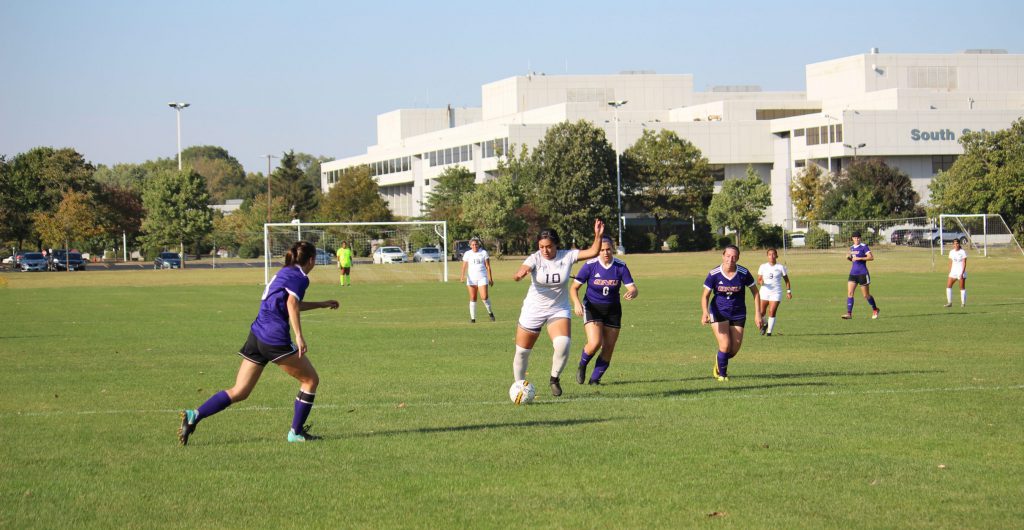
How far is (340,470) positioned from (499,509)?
6.23 feet

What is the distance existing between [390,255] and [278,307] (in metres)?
57.1

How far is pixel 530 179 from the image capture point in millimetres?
99250

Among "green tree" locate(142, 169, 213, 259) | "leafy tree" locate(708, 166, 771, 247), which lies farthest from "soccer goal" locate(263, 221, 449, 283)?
"leafy tree" locate(708, 166, 771, 247)

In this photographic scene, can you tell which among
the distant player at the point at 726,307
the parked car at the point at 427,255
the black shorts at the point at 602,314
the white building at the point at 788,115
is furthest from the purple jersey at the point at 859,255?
the white building at the point at 788,115

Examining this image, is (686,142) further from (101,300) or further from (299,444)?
(299,444)

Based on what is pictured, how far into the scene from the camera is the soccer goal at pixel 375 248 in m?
60.2

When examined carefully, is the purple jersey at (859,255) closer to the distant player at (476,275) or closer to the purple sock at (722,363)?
the distant player at (476,275)

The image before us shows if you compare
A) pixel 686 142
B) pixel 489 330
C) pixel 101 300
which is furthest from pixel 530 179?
pixel 489 330

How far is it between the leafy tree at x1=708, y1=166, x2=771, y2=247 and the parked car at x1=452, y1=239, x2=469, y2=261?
83.6 feet

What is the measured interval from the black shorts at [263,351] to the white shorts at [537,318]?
3.49m

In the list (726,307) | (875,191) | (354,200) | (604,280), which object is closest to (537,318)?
(604,280)

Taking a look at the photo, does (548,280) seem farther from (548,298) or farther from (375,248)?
(375,248)

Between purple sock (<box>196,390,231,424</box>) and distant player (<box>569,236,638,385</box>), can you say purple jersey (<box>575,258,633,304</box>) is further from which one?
purple sock (<box>196,390,231,424</box>)

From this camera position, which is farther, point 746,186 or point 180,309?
point 746,186
